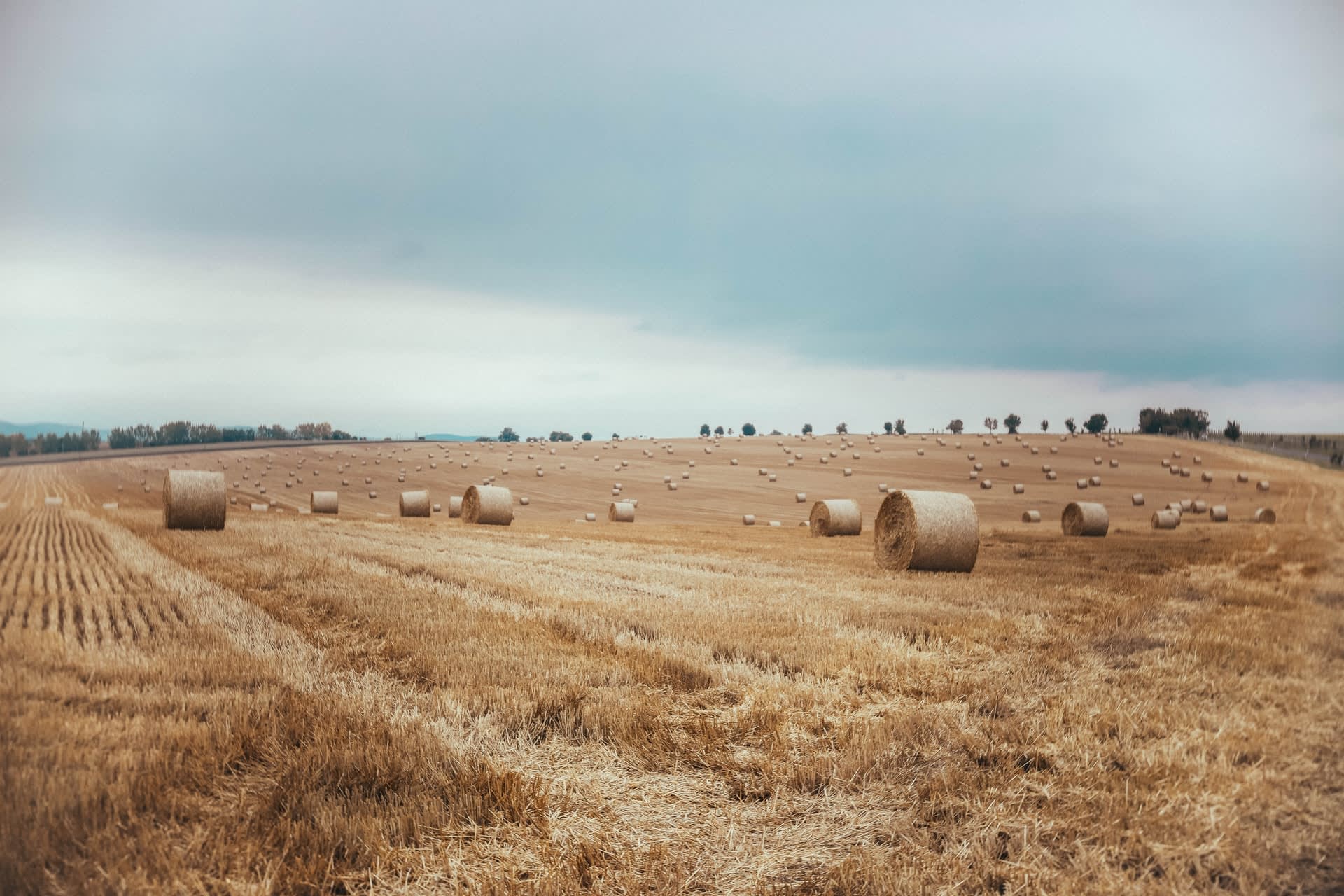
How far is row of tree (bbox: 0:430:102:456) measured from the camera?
12.8 ft

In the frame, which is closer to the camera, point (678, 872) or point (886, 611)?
point (678, 872)

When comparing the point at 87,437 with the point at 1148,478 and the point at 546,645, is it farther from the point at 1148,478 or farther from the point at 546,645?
the point at 1148,478

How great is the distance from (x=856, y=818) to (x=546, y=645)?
394 cm

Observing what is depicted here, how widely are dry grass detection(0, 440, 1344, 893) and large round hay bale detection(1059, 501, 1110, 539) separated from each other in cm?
1793

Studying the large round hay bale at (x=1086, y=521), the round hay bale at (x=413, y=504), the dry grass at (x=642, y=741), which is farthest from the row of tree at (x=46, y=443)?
the round hay bale at (x=413, y=504)

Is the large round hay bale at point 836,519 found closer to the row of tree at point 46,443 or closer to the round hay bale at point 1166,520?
the round hay bale at point 1166,520

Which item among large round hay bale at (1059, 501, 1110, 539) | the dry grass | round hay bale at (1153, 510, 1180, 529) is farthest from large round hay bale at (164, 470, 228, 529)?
round hay bale at (1153, 510, 1180, 529)

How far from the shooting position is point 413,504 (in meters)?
36.5

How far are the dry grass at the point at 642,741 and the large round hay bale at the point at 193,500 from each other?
11.0 meters

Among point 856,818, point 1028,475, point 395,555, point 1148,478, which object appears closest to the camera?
point 856,818

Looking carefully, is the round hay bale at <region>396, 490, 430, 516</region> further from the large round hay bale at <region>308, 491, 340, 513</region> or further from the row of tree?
the row of tree

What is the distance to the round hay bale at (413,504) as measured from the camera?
3634 cm

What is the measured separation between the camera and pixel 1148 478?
4719 cm

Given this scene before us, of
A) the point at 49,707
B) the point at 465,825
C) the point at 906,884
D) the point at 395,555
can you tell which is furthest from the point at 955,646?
the point at 395,555
